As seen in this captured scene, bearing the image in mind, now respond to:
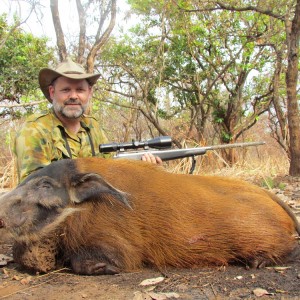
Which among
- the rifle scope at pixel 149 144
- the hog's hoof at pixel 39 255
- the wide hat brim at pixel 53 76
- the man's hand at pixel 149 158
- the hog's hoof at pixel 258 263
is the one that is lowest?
the hog's hoof at pixel 258 263

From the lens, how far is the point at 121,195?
115 inches

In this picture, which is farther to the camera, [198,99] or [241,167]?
[198,99]

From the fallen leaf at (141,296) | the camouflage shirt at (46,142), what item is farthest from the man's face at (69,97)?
the fallen leaf at (141,296)

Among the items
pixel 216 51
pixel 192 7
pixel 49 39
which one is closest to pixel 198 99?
pixel 216 51

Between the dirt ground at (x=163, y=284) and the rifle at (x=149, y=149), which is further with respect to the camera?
the rifle at (x=149, y=149)

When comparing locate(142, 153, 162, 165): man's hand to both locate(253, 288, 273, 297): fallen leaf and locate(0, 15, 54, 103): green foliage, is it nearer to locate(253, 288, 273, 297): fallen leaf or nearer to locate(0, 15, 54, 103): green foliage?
locate(253, 288, 273, 297): fallen leaf

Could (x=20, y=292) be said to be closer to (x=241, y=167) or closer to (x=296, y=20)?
(x=296, y=20)

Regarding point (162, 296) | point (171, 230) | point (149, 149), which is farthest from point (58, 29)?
point (162, 296)

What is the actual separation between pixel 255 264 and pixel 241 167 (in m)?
7.56

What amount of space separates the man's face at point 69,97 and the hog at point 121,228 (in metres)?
1.24

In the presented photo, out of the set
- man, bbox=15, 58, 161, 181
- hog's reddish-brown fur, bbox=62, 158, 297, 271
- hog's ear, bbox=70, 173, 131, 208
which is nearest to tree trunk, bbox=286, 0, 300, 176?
man, bbox=15, 58, 161, 181

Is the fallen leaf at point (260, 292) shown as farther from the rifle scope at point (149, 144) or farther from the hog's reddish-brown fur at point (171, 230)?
the rifle scope at point (149, 144)

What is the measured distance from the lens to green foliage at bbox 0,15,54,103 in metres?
12.1

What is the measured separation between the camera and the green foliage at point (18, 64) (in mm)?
12102
